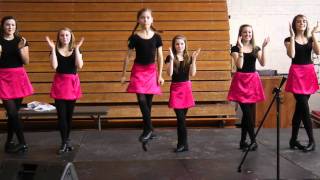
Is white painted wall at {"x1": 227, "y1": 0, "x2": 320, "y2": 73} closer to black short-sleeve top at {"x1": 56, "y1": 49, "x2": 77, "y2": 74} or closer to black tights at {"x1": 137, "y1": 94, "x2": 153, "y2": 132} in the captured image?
black tights at {"x1": 137, "y1": 94, "x2": 153, "y2": 132}

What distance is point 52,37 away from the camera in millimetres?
8180

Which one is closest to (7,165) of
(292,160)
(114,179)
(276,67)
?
(114,179)

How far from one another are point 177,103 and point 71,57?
1.38 m

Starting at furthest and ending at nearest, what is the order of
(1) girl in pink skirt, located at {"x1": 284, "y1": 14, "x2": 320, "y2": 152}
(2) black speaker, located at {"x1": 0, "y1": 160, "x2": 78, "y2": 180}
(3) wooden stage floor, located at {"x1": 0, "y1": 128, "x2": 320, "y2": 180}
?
(1) girl in pink skirt, located at {"x1": 284, "y1": 14, "x2": 320, "y2": 152} < (3) wooden stage floor, located at {"x1": 0, "y1": 128, "x2": 320, "y2": 180} < (2) black speaker, located at {"x1": 0, "y1": 160, "x2": 78, "y2": 180}

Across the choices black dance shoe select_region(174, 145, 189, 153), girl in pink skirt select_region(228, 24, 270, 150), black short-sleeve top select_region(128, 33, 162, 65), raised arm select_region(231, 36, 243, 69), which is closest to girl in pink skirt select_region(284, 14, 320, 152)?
girl in pink skirt select_region(228, 24, 270, 150)

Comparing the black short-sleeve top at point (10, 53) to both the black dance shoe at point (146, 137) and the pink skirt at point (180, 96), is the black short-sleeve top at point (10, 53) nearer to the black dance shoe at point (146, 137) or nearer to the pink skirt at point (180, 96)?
the black dance shoe at point (146, 137)

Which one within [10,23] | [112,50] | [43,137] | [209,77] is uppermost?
[10,23]

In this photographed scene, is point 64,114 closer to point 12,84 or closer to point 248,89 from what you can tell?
point 12,84

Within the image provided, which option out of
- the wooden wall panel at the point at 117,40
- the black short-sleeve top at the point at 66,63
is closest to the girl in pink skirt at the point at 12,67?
the black short-sleeve top at the point at 66,63

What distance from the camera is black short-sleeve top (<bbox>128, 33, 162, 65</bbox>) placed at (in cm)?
504

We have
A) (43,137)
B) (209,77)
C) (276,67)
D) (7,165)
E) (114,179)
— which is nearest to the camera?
(7,165)

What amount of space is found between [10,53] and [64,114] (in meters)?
0.95

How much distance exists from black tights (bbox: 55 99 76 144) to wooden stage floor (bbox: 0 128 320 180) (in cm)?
31

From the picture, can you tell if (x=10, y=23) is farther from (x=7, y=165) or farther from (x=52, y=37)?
(x=52, y=37)
